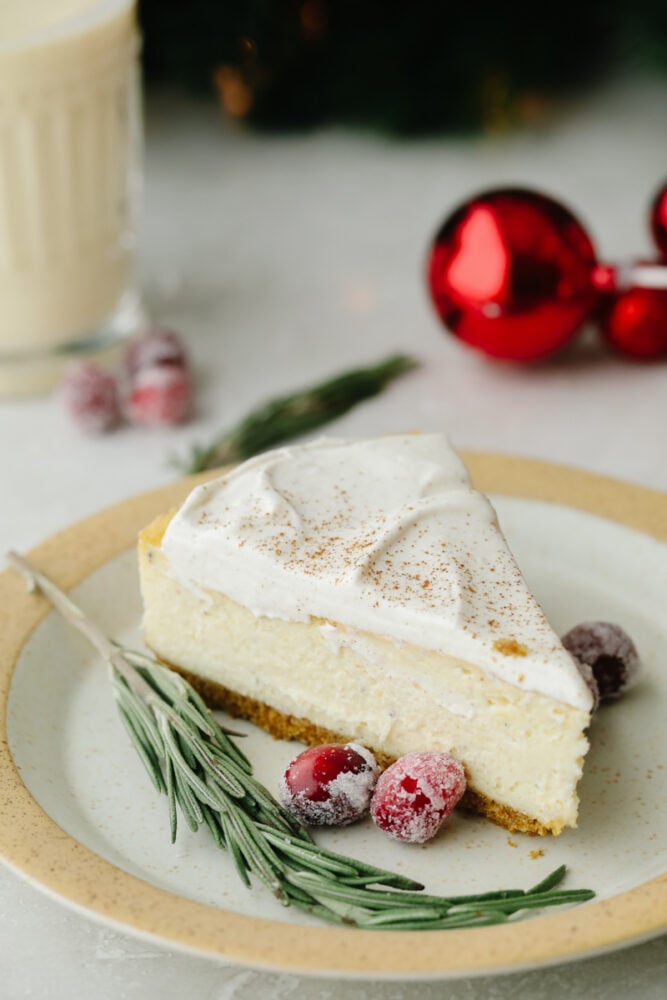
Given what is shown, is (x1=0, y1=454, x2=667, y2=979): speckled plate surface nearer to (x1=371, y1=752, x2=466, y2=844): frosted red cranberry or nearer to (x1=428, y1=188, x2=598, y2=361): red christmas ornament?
(x1=371, y1=752, x2=466, y2=844): frosted red cranberry

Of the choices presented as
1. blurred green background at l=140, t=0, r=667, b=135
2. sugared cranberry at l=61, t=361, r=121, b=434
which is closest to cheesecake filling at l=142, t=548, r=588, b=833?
sugared cranberry at l=61, t=361, r=121, b=434

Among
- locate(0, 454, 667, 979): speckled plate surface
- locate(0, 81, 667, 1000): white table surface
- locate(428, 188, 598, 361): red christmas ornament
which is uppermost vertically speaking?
locate(428, 188, 598, 361): red christmas ornament

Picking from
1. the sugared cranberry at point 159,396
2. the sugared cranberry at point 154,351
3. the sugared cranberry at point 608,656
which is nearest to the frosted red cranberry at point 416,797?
the sugared cranberry at point 608,656

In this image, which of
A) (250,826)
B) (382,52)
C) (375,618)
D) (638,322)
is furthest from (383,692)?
(382,52)

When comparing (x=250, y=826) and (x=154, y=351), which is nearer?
(x=250, y=826)

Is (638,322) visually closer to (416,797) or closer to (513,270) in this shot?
(513,270)

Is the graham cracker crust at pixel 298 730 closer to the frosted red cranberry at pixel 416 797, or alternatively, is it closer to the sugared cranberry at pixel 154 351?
the frosted red cranberry at pixel 416 797

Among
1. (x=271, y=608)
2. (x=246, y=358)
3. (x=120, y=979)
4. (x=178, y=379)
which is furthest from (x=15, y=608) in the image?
(x=246, y=358)
